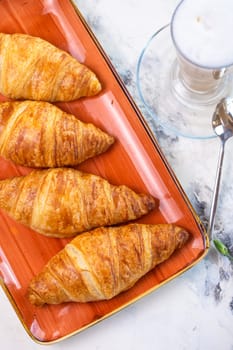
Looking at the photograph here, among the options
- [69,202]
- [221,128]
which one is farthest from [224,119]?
[69,202]

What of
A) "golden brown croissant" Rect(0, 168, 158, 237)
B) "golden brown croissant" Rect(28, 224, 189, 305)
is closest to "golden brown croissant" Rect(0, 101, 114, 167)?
"golden brown croissant" Rect(0, 168, 158, 237)

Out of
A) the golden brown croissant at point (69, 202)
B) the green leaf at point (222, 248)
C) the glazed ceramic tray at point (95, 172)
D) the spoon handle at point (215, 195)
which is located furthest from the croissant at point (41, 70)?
the green leaf at point (222, 248)

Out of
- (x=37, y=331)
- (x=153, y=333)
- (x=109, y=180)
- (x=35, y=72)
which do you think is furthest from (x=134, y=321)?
(x=35, y=72)

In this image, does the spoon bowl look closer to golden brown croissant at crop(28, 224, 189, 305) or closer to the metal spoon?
the metal spoon

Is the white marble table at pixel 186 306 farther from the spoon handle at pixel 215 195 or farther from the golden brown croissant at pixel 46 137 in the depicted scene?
the golden brown croissant at pixel 46 137

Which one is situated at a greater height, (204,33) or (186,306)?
(204,33)

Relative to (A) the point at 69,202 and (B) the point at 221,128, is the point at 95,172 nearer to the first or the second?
(A) the point at 69,202
